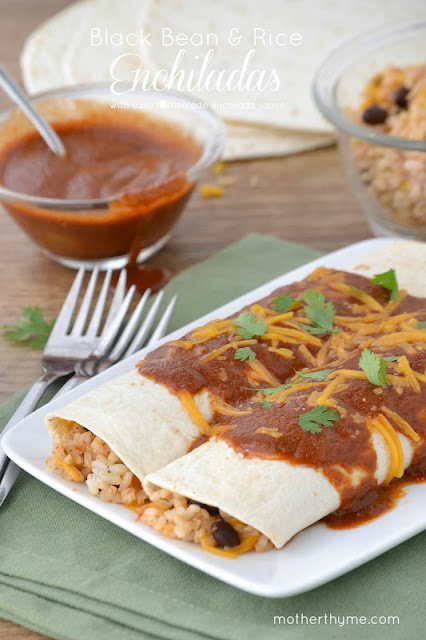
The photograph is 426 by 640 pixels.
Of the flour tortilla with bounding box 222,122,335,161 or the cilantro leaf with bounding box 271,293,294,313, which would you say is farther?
the flour tortilla with bounding box 222,122,335,161

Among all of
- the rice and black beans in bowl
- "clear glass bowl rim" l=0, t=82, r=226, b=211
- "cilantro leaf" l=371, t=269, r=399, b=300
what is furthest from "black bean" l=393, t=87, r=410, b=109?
"cilantro leaf" l=371, t=269, r=399, b=300

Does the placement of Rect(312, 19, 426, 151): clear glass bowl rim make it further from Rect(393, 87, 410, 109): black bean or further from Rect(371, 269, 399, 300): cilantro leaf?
Rect(371, 269, 399, 300): cilantro leaf

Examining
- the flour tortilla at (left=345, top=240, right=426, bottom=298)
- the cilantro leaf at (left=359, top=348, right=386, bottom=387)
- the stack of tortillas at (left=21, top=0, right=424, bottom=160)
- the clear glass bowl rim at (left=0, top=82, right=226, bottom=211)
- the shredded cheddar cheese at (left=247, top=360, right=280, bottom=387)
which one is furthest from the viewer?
the stack of tortillas at (left=21, top=0, right=424, bottom=160)

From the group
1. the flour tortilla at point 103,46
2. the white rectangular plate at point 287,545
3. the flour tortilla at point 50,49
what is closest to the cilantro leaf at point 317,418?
the white rectangular plate at point 287,545

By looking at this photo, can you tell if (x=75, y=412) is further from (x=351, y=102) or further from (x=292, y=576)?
(x=351, y=102)

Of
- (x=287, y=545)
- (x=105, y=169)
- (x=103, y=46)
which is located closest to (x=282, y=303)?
(x=287, y=545)

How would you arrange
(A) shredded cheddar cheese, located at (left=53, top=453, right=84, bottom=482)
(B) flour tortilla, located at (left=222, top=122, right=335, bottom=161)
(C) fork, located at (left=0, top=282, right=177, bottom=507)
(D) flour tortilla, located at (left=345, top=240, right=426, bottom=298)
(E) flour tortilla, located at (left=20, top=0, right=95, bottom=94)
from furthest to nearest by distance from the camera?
1. (E) flour tortilla, located at (left=20, top=0, right=95, bottom=94)
2. (B) flour tortilla, located at (left=222, top=122, right=335, bottom=161)
3. (D) flour tortilla, located at (left=345, top=240, right=426, bottom=298)
4. (C) fork, located at (left=0, top=282, right=177, bottom=507)
5. (A) shredded cheddar cheese, located at (left=53, top=453, right=84, bottom=482)

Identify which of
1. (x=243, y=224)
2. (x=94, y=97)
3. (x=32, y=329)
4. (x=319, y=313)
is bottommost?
(x=243, y=224)

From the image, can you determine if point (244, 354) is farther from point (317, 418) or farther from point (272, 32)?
point (272, 32)
